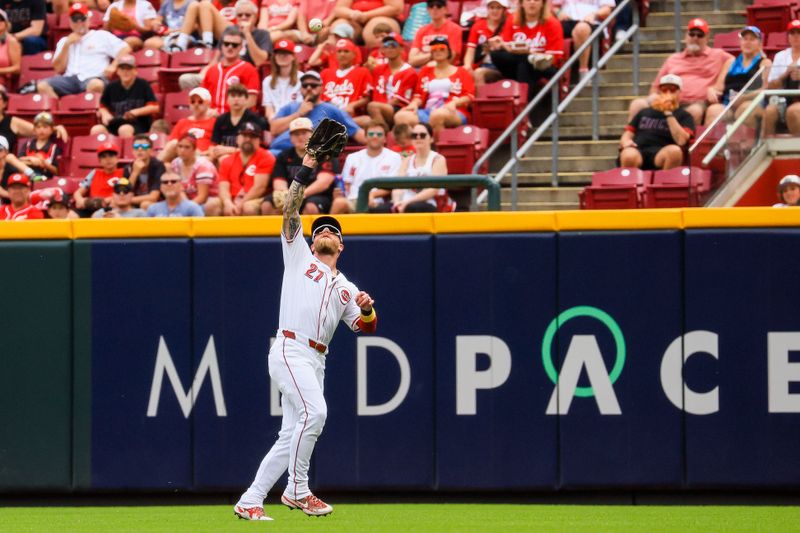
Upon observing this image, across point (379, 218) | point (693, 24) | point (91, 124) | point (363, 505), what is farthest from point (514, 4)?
point (363, 505)

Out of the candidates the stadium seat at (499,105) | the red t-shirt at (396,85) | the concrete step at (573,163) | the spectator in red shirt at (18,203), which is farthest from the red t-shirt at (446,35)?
the spectator in red shirt at (18,203)

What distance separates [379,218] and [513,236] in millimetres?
909

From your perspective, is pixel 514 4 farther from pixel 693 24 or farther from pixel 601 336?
pixel 601 336

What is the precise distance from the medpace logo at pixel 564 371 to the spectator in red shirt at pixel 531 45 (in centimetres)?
467

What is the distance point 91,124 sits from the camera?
1518 cm

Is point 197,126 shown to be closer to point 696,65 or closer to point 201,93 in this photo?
point 201,93

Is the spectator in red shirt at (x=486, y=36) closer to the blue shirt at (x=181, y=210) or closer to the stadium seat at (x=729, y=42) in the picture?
the stadium seat at (x=729, y=42)

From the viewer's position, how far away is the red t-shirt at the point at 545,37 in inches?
529

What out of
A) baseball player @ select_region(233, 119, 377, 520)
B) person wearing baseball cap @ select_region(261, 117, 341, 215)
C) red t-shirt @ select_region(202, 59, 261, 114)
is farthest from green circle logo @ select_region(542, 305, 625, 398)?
red t-shirt @ select_region(202, 59, 261, 114)

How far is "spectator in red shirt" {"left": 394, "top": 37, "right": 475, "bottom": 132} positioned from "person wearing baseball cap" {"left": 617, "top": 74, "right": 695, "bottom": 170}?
6.02ft

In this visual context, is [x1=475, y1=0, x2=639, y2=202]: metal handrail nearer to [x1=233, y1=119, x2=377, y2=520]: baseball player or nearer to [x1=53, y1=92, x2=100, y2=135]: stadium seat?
[x1=233, y1=119, x2=377, y2=520]: baseball player

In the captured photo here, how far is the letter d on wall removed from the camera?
9.44 metres

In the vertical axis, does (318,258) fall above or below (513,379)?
above

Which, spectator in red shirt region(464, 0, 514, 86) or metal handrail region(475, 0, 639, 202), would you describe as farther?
spectator in red shirt region(464, 0, 514, 86)
